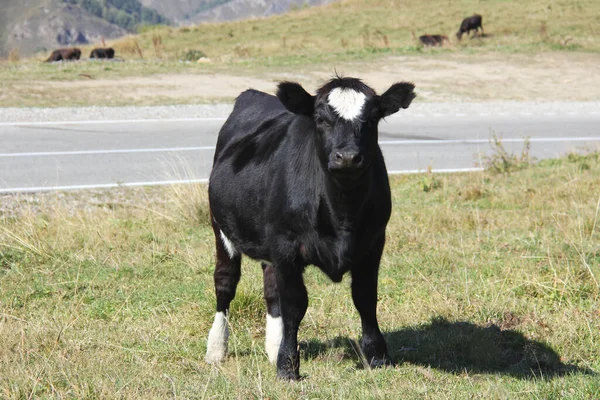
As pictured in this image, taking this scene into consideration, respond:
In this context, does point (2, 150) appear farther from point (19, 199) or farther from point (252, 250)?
point (252, 250)

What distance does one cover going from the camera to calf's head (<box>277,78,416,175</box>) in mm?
4539

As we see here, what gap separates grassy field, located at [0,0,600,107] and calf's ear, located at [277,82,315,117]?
605 inches

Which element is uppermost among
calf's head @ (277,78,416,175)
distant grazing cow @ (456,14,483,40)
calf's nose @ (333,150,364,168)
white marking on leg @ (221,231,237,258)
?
calf's head @ (277,78,416,175)

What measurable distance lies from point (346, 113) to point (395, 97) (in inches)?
17.2

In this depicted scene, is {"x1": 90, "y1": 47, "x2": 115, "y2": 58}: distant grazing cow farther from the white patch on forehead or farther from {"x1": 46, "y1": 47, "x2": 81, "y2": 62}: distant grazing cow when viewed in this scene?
the white patch on forehead

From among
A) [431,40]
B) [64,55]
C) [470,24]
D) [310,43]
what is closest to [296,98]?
[64,55]

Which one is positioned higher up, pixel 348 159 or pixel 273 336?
pixel 348 159

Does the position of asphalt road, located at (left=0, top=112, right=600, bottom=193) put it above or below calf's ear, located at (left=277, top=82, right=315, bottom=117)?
below

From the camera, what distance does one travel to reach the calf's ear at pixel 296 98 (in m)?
4.94

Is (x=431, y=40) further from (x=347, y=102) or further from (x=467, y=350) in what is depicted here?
(x=347, y=102)

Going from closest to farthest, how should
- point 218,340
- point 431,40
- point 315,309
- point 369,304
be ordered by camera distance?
point 369,304 < point 218,340 < point 315,309 < point 431,40

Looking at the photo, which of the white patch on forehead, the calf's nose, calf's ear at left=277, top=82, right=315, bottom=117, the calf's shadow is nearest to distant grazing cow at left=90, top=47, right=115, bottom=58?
the calf's shadow

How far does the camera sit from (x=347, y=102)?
4.81m

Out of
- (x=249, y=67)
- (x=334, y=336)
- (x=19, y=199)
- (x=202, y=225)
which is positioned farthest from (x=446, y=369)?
(x=249, y=67)
